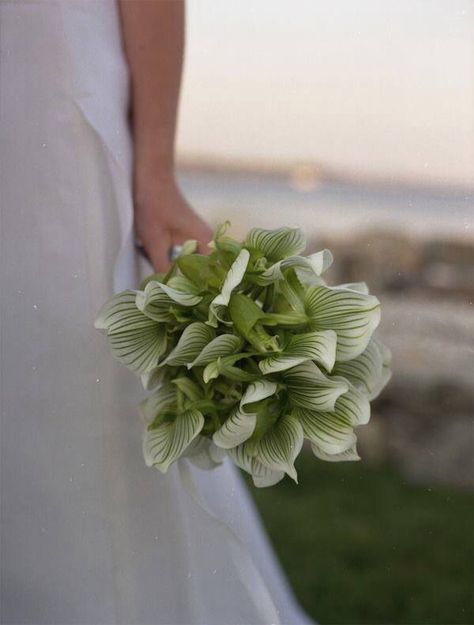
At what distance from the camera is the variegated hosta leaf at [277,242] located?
0.75 meters

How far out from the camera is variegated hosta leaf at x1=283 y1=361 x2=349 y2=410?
71cm

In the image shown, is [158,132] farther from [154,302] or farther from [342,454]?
[342,454]

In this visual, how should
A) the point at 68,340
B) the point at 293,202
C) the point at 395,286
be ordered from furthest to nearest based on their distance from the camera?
the point at 293,202 → the point at 395,286 → the point at 68,340

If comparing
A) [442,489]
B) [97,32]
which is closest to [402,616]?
[442,489]

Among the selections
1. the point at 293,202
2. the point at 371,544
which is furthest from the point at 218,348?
the point at 293,202

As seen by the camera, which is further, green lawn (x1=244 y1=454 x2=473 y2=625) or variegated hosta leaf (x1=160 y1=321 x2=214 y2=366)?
green lawn (x1=244 y1=454 x2=473 y2=625)

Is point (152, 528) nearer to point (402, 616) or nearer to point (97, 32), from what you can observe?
point (97, 32)

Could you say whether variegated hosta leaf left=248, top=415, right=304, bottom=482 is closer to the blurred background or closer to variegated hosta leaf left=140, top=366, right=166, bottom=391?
variegated hosta leaf left=140, top=366, right=166, bottom=391

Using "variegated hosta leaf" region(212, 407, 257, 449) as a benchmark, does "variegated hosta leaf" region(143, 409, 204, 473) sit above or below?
below

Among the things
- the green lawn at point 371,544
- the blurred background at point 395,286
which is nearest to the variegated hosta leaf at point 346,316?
the blurred background at point 395,286

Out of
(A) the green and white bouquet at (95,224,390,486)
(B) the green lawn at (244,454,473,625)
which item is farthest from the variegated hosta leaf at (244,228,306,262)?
(B) the green lawn at (244,454,473,625)

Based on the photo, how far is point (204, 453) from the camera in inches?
31.4

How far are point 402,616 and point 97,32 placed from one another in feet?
4.16

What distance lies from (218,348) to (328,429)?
10 cm
